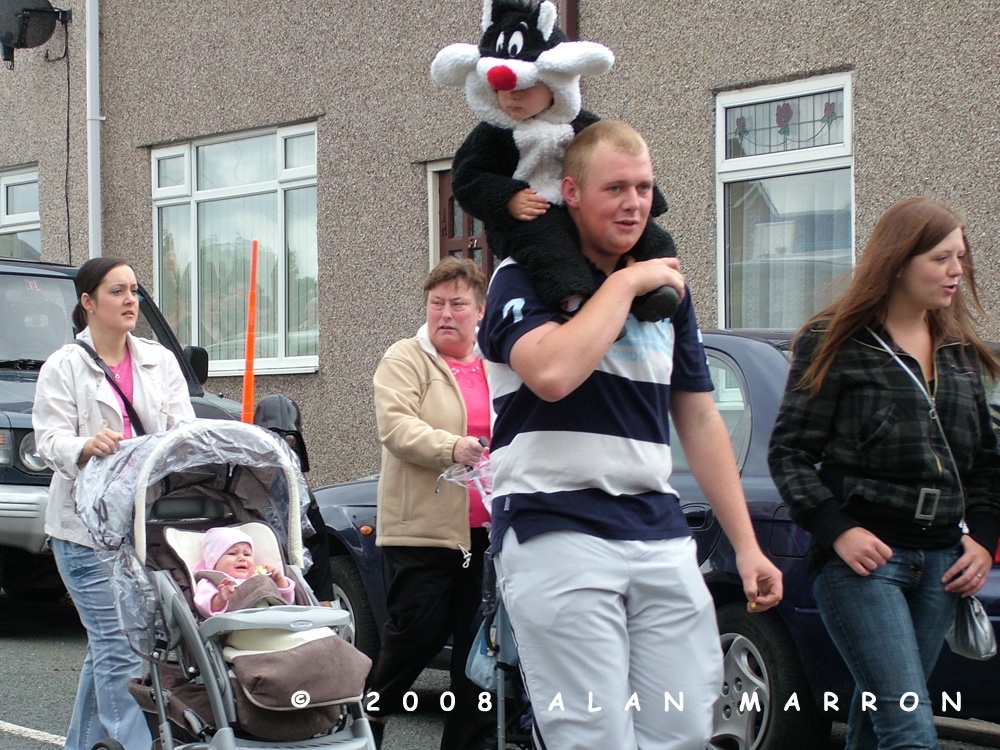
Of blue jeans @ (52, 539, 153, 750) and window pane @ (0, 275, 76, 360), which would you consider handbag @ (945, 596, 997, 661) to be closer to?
blue jeans @ (52, 539, 153, 750)

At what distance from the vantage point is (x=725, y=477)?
342cm

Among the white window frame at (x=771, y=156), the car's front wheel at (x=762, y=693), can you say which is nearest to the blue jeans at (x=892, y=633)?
the car's front wheel at (x=762, y=693)

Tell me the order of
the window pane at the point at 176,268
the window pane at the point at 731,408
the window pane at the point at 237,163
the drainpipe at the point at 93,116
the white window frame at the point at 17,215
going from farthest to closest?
the white window frame at the point at 17,215 → the drainpipe at the point at 93,116 → the window pane at the point at 176,268 → the window pane at the point at 237,163 → the window pane at the point at 731,408

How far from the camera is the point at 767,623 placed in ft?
16.2

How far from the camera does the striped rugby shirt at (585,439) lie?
311 cm

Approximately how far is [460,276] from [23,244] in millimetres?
13409

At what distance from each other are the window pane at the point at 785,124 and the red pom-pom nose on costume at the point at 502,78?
23.3ft

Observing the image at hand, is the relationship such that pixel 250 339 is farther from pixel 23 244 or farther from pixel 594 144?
pixel 23 244

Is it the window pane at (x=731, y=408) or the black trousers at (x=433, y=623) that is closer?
the black trousers at (x=433, y=623)

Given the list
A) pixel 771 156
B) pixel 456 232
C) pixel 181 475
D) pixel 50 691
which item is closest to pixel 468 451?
pixel 181 475

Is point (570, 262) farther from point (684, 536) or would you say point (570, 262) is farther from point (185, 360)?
point (185, 360)

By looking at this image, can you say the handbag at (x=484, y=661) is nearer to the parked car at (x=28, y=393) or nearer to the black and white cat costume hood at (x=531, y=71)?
the black and white cat costume hood at (x=531, y=71)

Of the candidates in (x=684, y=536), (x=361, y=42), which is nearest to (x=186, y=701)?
(x=684, y=536)

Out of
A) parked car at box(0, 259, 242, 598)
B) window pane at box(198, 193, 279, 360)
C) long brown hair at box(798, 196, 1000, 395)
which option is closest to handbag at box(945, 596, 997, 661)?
long brown hair at box(798, 196, 1000, 395)
